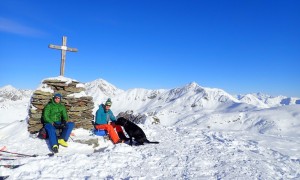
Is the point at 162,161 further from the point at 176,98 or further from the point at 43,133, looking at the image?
the point at 176,98

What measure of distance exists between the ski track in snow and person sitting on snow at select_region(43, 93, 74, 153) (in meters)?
0.43

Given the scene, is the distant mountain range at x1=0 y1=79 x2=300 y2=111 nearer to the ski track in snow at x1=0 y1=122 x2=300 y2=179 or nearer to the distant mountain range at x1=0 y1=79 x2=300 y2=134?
the distant mountain range at x1=0 y1=79 x2=300 y2=134

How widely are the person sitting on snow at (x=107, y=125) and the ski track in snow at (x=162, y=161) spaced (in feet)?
1.16

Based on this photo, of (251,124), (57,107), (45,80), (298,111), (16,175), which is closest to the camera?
(16,175)

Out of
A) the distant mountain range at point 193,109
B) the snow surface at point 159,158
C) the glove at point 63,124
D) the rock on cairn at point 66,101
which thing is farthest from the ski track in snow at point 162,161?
the distant mountain range at point 193,109

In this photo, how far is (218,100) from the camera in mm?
81875

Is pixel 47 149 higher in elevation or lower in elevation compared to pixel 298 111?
lower

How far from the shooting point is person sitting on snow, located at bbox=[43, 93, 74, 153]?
975cm

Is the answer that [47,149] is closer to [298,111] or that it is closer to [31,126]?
[31,126]

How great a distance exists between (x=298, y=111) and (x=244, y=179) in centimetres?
4155

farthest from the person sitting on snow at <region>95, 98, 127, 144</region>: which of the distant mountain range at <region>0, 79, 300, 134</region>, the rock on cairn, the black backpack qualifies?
the distant mountain range at <region>0, 79, 300, 134</region>

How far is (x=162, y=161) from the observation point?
325 inches

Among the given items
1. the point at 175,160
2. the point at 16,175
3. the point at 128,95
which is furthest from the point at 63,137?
the point at 128,95

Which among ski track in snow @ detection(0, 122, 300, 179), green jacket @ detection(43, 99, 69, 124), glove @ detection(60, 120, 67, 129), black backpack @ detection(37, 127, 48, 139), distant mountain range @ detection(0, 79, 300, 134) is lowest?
ski track in snow @ detection(0, 122, 300, 179)
